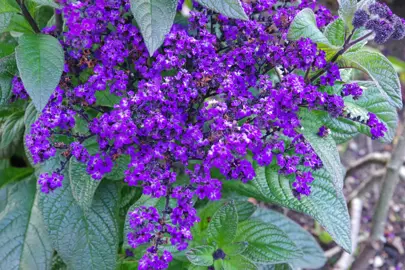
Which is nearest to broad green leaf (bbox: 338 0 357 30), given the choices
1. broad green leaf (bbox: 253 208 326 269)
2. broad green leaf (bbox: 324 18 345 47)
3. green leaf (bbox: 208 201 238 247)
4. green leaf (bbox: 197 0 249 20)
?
broad green leaf (bbox: 324 18 345 47)

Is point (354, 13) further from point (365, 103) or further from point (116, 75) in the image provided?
point (116, 75)

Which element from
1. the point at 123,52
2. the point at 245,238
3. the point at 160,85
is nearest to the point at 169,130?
the point at 160,85

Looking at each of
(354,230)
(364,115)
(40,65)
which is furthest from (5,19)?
(354,230)

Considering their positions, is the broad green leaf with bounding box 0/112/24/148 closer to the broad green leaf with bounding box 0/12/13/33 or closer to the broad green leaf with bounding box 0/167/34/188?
the broad green leaf with bounding box 0/167/34/188

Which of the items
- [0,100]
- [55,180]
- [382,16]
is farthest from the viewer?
[0,100]

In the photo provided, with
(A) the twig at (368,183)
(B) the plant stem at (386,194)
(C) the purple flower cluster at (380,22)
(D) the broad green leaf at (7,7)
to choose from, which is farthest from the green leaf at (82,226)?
(A) the twig at (368,183)

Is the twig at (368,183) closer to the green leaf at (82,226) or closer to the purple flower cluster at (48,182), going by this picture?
the green leaf at (82,226)
